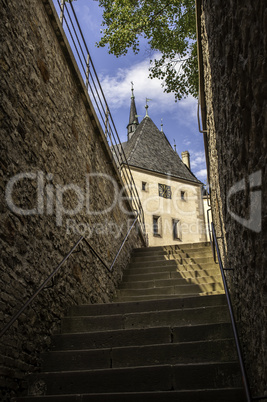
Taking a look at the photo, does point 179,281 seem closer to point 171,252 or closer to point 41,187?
point 171,252

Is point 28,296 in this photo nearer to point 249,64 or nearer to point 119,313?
point 119,313

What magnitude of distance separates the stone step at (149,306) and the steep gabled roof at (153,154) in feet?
66.5

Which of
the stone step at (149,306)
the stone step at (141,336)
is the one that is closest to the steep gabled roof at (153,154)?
the stone step at (149,306)

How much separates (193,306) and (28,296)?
6.29 ft

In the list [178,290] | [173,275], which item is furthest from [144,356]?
[173,275]

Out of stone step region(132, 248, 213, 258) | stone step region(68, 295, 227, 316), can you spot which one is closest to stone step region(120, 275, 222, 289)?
stone step region(132, 248, 213, 258)

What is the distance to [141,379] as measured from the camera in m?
3.25

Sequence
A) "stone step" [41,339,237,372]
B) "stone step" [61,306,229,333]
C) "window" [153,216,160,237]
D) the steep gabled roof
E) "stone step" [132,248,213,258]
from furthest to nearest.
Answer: the steep gabled roof, "window" [153,216,160,237], "stone step" [132,248,213,258], "stone step" [61,306,229,333], "stone step" [41,339,237,372]

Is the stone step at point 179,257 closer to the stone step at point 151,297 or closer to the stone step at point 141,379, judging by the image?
the stone step at point 151,297

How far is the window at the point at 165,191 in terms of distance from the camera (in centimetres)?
2619

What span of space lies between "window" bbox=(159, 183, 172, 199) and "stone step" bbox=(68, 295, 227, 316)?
21.3m

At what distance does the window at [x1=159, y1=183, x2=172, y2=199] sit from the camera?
2619 cm

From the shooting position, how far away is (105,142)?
24.2 feet

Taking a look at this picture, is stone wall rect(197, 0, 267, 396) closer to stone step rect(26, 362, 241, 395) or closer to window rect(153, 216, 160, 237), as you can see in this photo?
stone step rect(26, 362, 241, 395)
